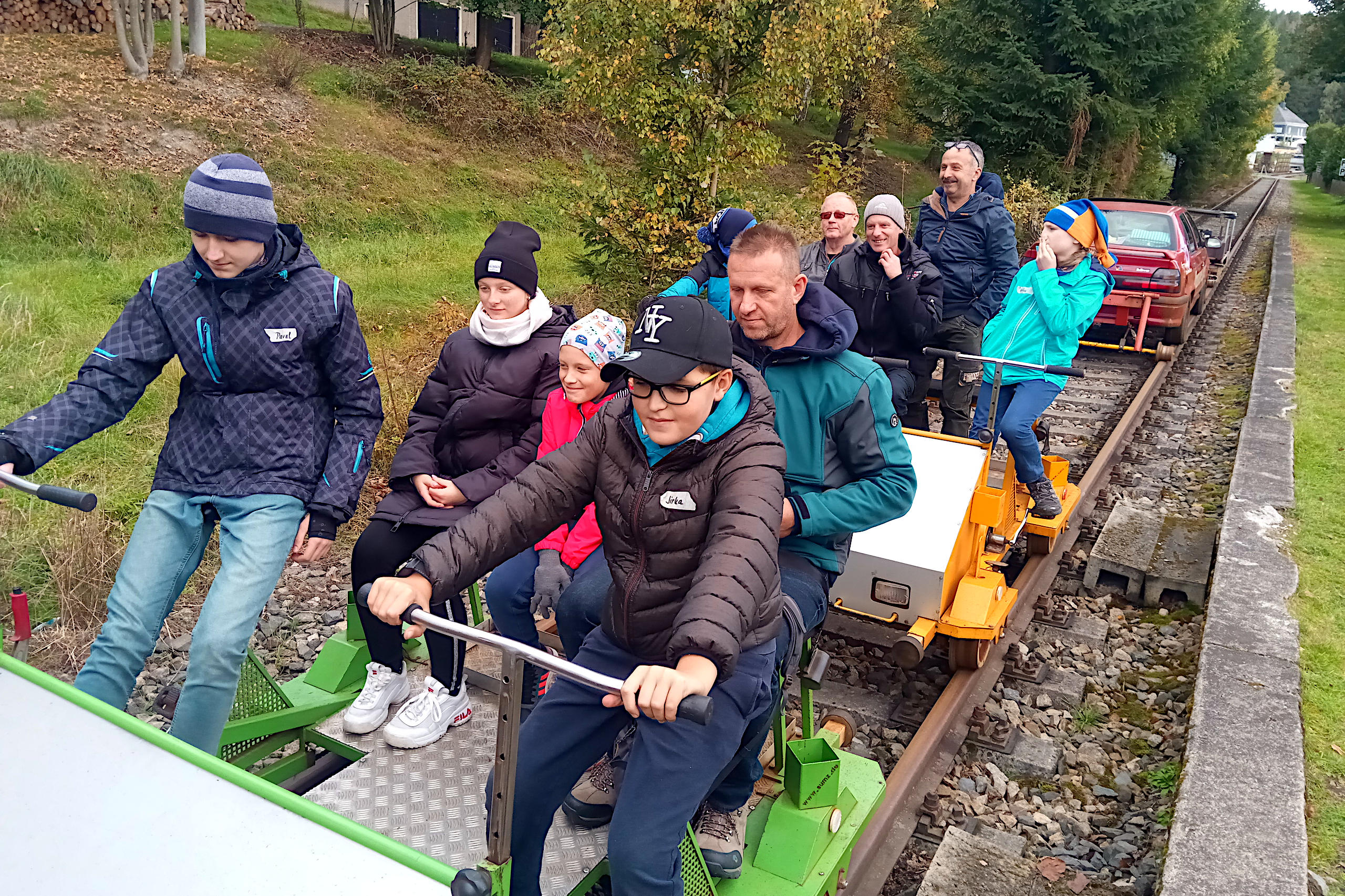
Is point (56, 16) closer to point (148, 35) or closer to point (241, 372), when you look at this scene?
point (148, 35)

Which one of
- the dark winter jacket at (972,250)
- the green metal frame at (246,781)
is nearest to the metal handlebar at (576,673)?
the green metal frame at (246,781)

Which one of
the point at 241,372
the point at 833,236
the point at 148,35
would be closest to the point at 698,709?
the point at 241,372

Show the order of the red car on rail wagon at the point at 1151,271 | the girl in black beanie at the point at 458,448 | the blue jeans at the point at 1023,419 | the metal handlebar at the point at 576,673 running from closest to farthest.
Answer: the metal handlebar at the point at 576,673 → the girl in black beanie at the point at 458,448 → the blue jeans at the point at 1023,419 → the red car on rail wagon at the point at 1151,271

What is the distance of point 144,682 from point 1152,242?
41.9ft

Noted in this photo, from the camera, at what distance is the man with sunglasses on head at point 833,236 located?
568 cm

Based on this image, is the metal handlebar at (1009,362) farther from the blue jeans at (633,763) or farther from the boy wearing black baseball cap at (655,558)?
the blue jeans at (633,763)

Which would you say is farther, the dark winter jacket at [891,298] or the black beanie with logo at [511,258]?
the dark winter jacket at [891,298]

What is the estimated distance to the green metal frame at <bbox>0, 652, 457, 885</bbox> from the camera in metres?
1.86

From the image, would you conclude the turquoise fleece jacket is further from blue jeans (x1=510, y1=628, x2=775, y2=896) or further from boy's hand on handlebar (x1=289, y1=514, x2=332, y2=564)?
boy's hand on handlebar (x1=289, y1=514, x2=332, y2=564)

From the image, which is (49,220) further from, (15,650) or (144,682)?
(15,650)

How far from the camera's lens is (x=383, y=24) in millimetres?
23469

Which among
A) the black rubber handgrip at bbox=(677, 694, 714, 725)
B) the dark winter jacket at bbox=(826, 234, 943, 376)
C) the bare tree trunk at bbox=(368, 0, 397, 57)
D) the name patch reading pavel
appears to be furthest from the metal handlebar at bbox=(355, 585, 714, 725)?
the bare tree trunk at bbox=(368, 0, 397, 57)

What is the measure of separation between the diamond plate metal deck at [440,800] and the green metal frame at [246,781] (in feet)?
3.12

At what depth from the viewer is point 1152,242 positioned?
13406mm
